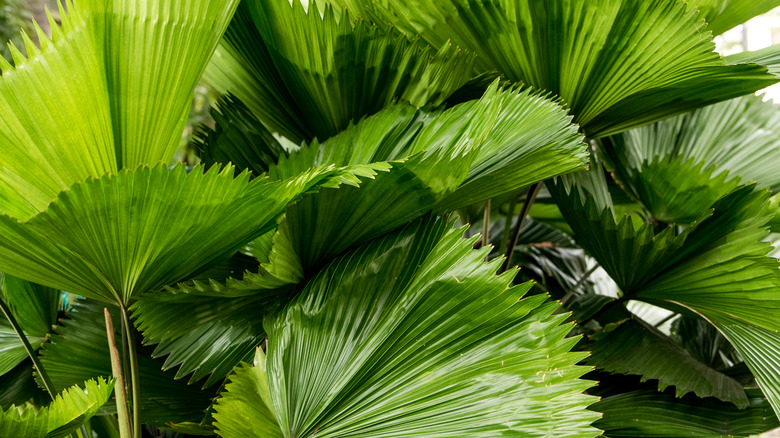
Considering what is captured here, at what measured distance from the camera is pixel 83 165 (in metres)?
0.47

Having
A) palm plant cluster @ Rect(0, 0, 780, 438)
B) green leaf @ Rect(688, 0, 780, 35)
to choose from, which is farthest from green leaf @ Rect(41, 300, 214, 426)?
green leaf @ Rect(688, 0, 780, 35)

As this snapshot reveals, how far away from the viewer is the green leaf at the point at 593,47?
60 centimetres

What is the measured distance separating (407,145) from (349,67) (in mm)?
121

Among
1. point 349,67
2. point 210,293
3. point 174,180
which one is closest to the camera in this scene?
point 174,180

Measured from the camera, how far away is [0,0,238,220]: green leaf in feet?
1.43

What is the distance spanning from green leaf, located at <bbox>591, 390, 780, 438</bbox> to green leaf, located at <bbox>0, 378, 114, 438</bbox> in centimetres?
55

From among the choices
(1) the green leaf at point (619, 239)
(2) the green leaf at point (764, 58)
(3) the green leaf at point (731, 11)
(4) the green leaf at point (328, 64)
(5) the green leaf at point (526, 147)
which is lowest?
(1) the green leaf at point (619, 239)

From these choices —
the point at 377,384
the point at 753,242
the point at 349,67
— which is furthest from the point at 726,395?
the point at 349,67

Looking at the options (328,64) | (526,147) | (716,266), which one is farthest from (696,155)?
(328,64)

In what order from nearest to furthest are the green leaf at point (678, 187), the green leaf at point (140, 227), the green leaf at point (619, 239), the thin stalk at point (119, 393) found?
the green leaf at point (140, 227) → the thin stalk at point (119, 393) → the green leaf at point (619, 239) → the green leaf at point (678, 187)

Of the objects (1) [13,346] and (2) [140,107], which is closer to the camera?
(2) [140,107]

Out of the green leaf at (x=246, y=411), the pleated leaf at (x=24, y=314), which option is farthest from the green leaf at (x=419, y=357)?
the pleated leaf at (x=24, y=314)

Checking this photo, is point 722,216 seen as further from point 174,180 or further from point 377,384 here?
point 174,180

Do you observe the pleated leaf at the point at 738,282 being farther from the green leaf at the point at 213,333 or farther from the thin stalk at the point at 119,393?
the thin stalk at the point at 119,393
